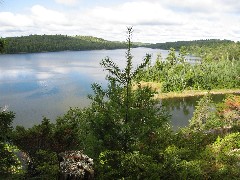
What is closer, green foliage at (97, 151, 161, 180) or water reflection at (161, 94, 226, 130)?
green foliage at (97, 151, 161, 180)

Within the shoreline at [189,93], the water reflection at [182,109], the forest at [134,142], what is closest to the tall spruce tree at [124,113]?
the forest at [134,142]

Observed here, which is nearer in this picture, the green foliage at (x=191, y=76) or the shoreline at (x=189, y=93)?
the shoreline at (x=189, y=93)

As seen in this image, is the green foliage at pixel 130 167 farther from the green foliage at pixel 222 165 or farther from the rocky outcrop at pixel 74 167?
the rocky outcrop at pixel 74 167

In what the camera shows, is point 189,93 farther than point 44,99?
Yes

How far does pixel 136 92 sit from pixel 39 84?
100067 mm

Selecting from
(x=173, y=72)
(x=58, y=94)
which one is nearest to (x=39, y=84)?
(x=58, y=94)

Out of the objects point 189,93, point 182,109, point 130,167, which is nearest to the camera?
point 130,167

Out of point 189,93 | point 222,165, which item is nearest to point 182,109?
point 189,93

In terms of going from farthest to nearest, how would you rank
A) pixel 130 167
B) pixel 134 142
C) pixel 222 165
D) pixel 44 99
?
pixel 44 99, pixel 134 142, pixel 222 165, pixel 130 167

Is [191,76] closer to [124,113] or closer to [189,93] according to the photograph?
[189,93]

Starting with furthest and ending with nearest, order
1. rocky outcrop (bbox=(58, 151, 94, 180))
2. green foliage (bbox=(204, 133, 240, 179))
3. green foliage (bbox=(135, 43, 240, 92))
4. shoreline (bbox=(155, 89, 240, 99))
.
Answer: green foliage (bbox=(135, 43, 240, 92))
shoreline (bbox=(155, 89, 240, 99))
green foliage (bbox=(204, 133, 240, 179))
rocky outcrop (bbox=(58, 151, 94, 180))

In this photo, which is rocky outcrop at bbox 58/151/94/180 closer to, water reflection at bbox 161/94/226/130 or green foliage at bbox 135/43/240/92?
water reflection at bbox 161/94/226/130

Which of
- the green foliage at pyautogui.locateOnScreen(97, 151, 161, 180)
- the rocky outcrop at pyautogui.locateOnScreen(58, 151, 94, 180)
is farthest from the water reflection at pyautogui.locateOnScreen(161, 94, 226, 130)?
the rocky outcrop at pyautogui.locateOnScreen(58, 151, 94, 180)

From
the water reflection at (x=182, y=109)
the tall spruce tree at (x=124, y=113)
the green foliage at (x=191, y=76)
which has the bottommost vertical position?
the water reflection at (x=182, y=109)
